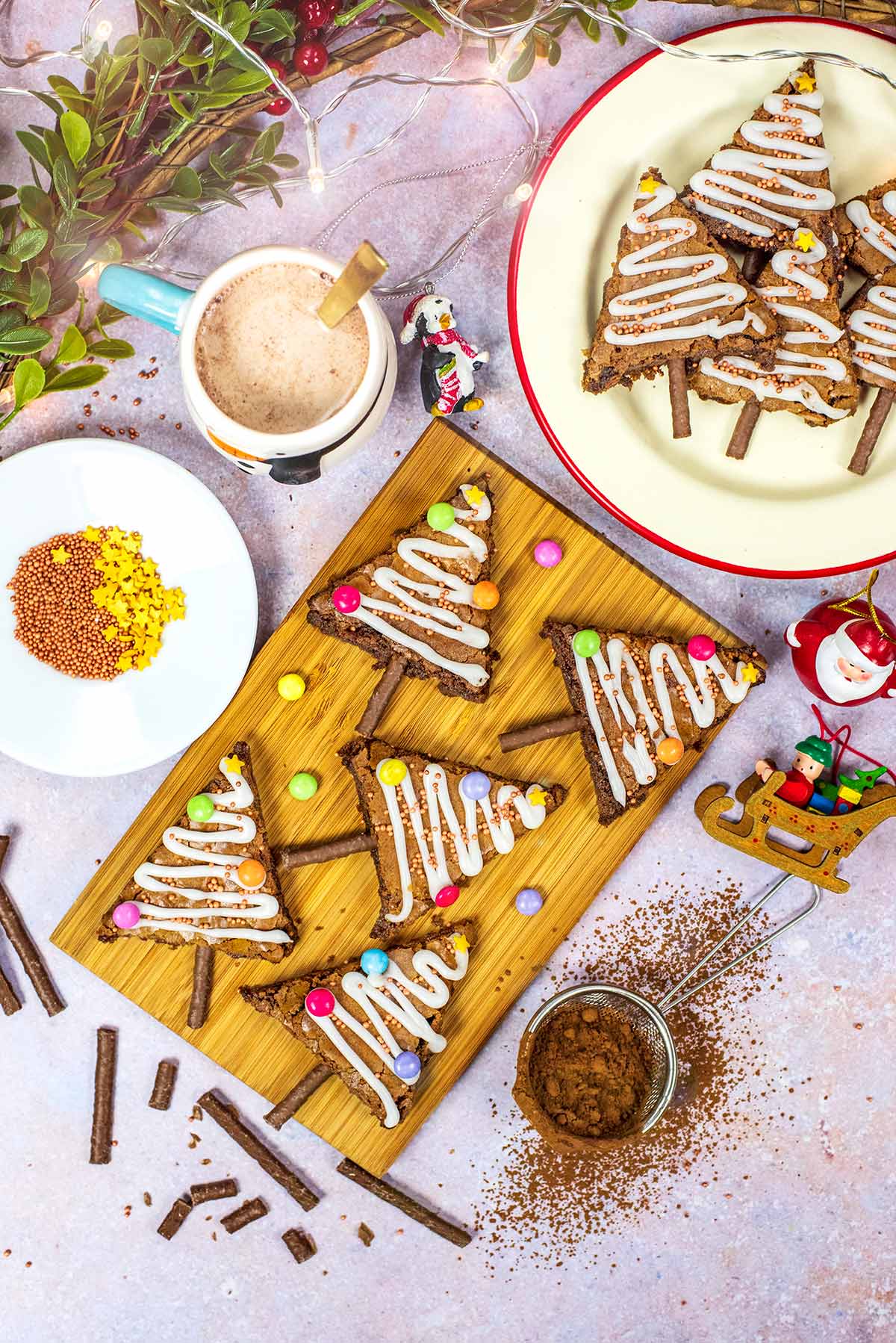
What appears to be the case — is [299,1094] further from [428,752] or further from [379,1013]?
[428,752]

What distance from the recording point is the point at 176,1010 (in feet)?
7.74

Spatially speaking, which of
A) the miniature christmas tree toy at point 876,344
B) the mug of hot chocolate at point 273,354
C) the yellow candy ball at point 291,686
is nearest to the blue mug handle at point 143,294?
the mug of hot chocolate at point 273,354

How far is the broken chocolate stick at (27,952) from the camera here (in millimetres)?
2402

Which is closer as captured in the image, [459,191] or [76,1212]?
[459,191]

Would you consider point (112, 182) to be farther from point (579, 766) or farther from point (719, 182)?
point (579, 766)

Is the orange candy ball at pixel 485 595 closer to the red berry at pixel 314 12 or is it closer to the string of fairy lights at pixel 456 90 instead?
the string of fairy lights at pixel 456 90

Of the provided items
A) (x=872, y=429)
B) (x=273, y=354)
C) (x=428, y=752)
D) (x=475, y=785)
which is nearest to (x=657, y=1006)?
(x=475, y=785)

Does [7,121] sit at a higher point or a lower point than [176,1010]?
higher

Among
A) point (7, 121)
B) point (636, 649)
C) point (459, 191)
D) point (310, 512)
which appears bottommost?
point (310, 512)

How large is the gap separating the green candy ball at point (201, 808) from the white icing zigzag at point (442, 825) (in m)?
0.40

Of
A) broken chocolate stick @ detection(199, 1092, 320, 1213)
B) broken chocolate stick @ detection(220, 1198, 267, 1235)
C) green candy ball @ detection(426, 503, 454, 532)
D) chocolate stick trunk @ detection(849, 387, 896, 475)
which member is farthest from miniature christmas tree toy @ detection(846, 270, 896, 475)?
broken chocolate stick @ detection(220, 1198, 267, 1235)

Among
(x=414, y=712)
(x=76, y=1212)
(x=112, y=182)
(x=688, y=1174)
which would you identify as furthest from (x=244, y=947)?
(x=112, y=182)

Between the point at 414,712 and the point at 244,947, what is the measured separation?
70 centimetres

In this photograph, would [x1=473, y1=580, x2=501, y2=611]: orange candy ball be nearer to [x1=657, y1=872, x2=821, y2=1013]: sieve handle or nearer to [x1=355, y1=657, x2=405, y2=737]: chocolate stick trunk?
[x1=355, y1=657, x2=405, y2=737]: chocolate stick trunk
